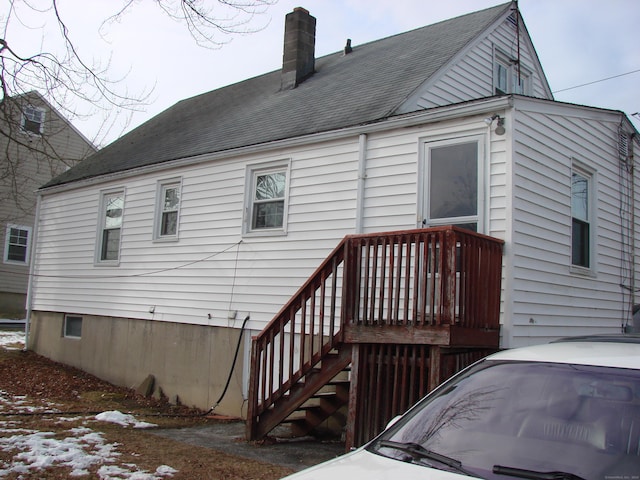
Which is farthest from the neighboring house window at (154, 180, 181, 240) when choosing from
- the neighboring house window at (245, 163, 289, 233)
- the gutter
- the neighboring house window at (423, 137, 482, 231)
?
the neighboring house window at (423, 137, 482, 231)

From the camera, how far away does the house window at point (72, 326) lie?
14602 mm

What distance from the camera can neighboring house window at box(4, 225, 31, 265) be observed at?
2375 cm

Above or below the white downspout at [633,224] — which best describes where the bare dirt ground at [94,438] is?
below

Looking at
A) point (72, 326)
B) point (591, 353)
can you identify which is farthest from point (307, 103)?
point (591, 353)

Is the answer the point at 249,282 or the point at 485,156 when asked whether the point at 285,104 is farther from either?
the point at 485,156

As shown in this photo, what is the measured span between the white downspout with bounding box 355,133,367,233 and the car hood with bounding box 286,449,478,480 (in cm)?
584

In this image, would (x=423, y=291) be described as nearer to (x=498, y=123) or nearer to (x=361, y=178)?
(x=498, y=123)

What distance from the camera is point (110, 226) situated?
554 inches

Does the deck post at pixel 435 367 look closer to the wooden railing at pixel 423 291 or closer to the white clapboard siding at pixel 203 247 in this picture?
the wooden railing at pixel 423 291

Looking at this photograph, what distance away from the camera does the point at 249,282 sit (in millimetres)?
10484

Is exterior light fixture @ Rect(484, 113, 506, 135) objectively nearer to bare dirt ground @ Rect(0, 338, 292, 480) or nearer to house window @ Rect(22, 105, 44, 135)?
bare dirt ground @ Rect(0, 338, 292, 480)

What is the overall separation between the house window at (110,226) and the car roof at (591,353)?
11.5m

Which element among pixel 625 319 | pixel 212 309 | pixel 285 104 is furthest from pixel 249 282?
pixel 625 319

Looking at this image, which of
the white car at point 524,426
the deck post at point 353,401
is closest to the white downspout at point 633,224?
the deck post at point 353,401
